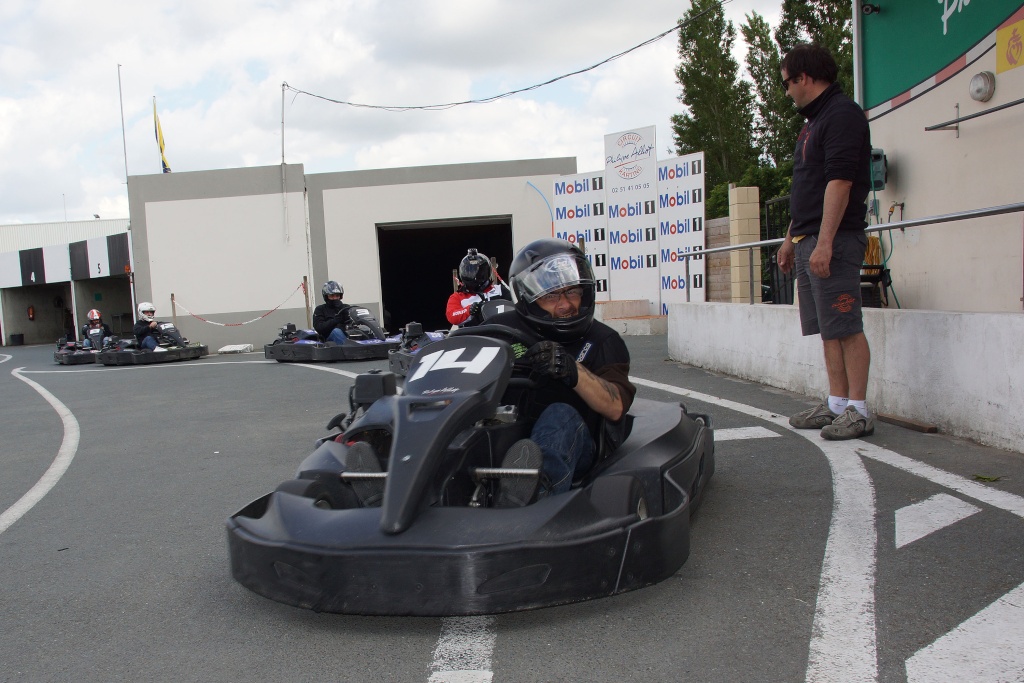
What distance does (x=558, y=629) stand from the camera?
259cm

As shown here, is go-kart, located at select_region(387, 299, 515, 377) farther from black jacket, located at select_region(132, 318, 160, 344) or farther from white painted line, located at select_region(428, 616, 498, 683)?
black jacket, located at select_region(132, 318, 160, 344)

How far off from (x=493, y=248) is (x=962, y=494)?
29.3 metres

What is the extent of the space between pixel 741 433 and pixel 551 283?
2430 mm

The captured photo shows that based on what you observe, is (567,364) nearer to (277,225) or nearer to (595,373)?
(595,373)

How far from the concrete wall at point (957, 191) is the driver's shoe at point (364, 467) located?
6297mm

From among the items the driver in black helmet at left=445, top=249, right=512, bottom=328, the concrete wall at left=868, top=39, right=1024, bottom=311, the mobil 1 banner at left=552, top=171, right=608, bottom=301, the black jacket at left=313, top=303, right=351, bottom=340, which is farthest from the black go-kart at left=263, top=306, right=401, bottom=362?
the concrete wall at left=868, top=39, right=1024, bottom=311

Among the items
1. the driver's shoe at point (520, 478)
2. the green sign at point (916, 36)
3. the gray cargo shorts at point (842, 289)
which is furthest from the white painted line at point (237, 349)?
the driver's shoe at point (520, 478)

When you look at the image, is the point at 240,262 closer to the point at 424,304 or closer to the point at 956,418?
the point at 424,304

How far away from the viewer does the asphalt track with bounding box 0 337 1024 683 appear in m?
2.38

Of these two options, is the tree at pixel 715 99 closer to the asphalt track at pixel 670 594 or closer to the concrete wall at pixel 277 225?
the concrete wall at pixel 277 225

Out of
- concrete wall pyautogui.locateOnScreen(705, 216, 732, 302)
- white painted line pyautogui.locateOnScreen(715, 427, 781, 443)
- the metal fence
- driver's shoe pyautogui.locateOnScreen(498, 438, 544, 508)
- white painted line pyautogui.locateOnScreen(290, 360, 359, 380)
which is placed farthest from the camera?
concrete wall pyautogui.locateOnScreen(705, 216, 732, 302)

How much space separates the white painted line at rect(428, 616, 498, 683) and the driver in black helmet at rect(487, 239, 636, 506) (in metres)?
0.61

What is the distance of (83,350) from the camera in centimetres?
2062

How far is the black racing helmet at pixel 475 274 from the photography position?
9.02 meters
